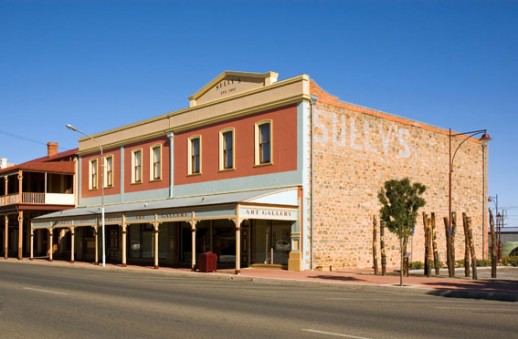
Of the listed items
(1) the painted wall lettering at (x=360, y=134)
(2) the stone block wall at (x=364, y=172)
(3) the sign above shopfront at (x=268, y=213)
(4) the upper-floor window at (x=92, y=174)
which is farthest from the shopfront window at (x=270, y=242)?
(4) the upper-floor window at (x=92, y=174)

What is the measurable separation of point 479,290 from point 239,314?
29.9ft

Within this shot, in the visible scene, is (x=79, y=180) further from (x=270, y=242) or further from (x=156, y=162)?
(x=270, y=242)

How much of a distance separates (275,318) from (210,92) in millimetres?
22755

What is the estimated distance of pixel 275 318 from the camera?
36.8 feet

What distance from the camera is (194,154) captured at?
3325cm

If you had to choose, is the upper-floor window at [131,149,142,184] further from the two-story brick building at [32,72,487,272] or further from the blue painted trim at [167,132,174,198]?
the blue painted trim at [167,132,174,198]

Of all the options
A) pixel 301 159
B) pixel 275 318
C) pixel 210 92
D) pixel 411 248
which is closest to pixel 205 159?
pixel 210 92

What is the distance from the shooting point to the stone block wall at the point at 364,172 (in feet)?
91.1

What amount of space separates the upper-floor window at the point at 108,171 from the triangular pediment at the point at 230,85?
931 cm

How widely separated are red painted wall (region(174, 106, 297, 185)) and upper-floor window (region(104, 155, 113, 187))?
751cm

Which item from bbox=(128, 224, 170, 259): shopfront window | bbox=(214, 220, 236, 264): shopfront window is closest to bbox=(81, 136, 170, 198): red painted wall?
bbox=(128, 224, 170, 259): shopfront window

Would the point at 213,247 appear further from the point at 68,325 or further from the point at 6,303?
the point at 68,325

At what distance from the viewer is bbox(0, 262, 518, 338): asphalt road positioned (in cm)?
957

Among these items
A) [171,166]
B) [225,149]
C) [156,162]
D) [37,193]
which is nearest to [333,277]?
[225,149]
